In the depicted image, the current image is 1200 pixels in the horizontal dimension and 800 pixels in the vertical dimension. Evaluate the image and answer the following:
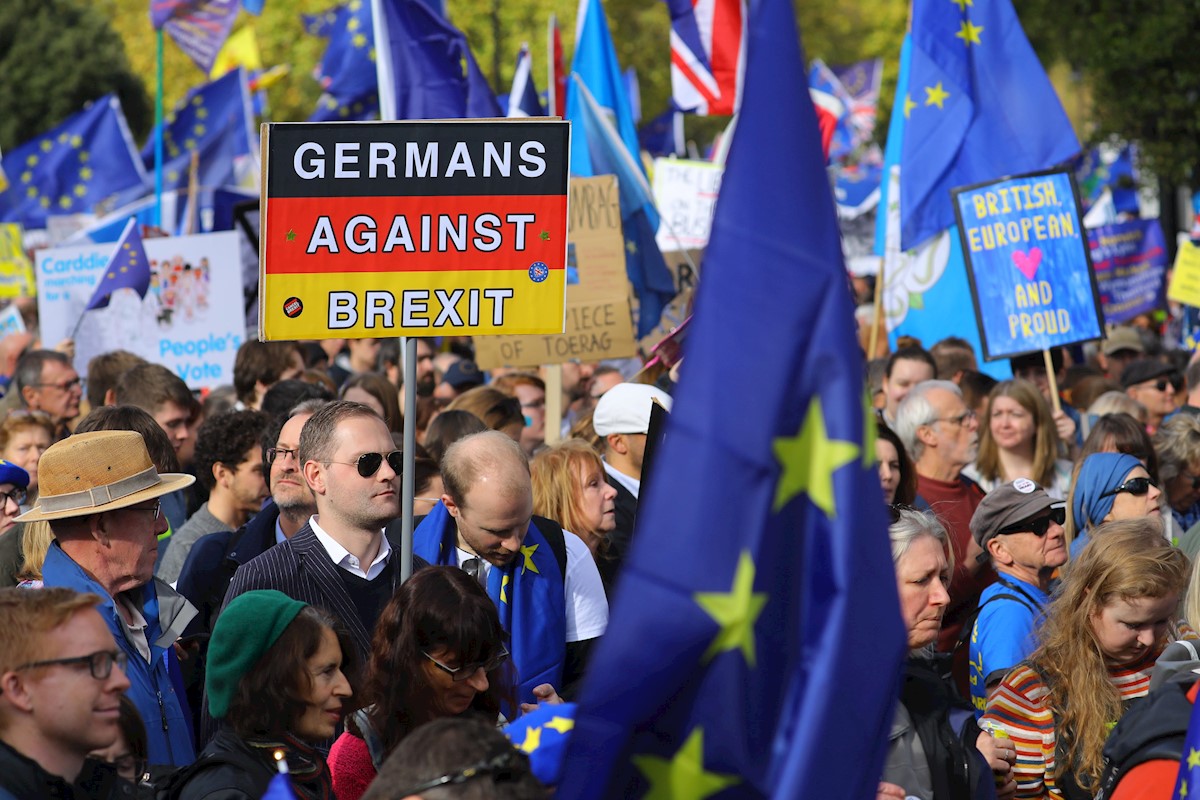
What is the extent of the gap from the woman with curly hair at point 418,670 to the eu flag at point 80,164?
17.7m

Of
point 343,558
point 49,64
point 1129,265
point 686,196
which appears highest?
point 49,64

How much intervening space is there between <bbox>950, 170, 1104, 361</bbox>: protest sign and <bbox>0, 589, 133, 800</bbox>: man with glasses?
7.57 meters

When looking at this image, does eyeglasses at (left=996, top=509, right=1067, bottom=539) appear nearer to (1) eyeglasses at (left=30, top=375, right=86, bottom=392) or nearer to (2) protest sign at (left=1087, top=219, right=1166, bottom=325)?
(1) eyeglasses at (left=30, top=375, right=86, bottom=392)

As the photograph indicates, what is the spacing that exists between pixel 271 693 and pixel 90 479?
1139 millimetres

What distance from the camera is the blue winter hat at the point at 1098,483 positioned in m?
6.27

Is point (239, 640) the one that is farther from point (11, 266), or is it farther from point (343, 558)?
point (11, 266)

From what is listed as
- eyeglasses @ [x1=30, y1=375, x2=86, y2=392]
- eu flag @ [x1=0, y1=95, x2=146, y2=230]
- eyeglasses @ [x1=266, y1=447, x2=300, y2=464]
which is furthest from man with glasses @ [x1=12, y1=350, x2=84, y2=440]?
eu flag @ [x1=0, y1=95, x2=146, y2=230]

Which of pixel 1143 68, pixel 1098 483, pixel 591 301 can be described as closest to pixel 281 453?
pixel 1098 483

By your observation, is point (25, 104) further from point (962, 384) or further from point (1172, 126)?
point (962, 384)

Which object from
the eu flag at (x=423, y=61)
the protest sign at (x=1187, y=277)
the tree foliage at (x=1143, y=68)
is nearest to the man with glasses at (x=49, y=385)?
the eu flag at (x=423, y=61)

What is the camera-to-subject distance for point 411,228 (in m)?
4.89

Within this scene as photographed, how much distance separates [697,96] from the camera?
14.8 m

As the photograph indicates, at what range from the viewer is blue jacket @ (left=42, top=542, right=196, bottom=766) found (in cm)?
419

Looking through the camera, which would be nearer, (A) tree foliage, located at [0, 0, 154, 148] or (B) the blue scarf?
(B) the blue scarf
